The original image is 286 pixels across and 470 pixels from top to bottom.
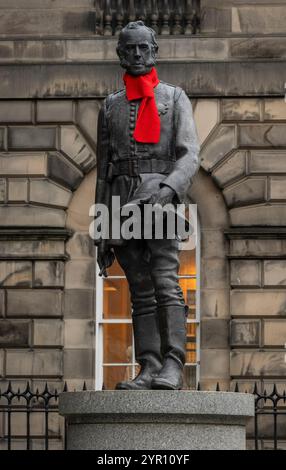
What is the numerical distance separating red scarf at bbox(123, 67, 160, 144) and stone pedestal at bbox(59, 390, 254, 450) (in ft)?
6.44

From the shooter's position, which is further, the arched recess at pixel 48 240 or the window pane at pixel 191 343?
the window pane at pixel 191 343

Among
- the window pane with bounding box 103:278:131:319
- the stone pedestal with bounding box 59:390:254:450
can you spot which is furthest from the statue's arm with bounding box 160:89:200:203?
the window pane with bounding box 103:278:131:319

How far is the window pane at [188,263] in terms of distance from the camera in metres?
23.6

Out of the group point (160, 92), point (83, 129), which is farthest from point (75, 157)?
point (160, 92)

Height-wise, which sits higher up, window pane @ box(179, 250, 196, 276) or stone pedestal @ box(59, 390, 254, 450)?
window pane @ box(179, 250, 196, 276)

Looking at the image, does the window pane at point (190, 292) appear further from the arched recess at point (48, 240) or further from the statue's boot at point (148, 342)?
the statue's boot at point (148, 342)

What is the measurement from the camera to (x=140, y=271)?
45.3ft

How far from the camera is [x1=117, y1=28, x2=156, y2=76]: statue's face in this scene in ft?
45.6

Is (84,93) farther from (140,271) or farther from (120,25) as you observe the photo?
(140,271)

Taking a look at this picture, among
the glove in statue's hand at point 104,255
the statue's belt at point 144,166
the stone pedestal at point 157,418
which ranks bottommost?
the stone pedestal at point 157,418

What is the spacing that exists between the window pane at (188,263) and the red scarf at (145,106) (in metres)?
9.69

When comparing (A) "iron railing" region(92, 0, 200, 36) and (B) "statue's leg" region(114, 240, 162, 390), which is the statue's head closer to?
(B) "statue's leg" region(114, 240, 162, 390)

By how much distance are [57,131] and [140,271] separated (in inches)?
400

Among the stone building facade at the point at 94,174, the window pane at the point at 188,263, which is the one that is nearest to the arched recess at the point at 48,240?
the stone building facade at the point at 94,174
